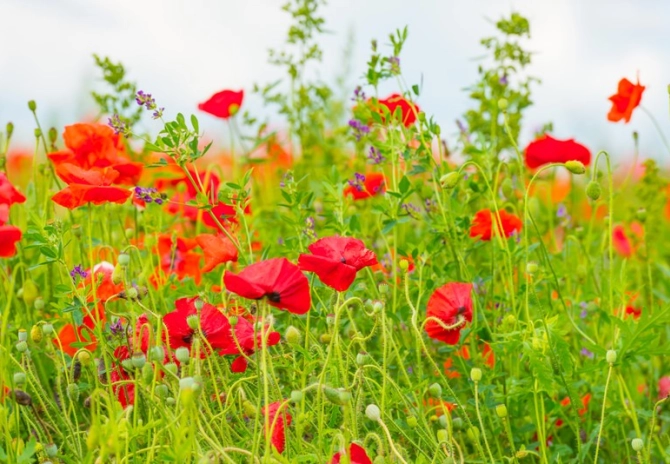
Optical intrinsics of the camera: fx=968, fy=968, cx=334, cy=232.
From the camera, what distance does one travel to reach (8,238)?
1.79m

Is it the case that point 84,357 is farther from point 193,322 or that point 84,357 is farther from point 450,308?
point 450,308

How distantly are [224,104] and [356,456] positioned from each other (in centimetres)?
167

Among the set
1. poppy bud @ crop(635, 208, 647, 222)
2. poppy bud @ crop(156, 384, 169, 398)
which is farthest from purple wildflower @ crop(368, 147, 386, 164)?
poppy bud @ crop(156, 384, 169, 398)

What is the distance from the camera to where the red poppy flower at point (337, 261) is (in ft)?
4.96

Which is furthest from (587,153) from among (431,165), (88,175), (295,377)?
(88,175)

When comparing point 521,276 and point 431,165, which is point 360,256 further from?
point 521,276

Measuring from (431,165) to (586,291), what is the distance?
0.57 m

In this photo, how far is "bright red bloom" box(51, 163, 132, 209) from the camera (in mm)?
1840

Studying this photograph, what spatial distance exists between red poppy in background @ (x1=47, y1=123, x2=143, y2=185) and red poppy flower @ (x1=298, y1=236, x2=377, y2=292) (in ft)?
2.09

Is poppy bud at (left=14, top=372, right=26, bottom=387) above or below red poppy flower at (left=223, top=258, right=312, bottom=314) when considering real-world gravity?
below

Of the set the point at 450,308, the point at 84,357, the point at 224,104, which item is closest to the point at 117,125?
the point at 84,357

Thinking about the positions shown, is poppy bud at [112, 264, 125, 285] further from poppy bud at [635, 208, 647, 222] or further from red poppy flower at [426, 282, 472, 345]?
poppy bud at [635, 208, 647, 222]

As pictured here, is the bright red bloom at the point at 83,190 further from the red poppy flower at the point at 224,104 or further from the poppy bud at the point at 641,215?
the poppy bud at the point at 641,215

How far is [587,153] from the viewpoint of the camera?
235 cm
